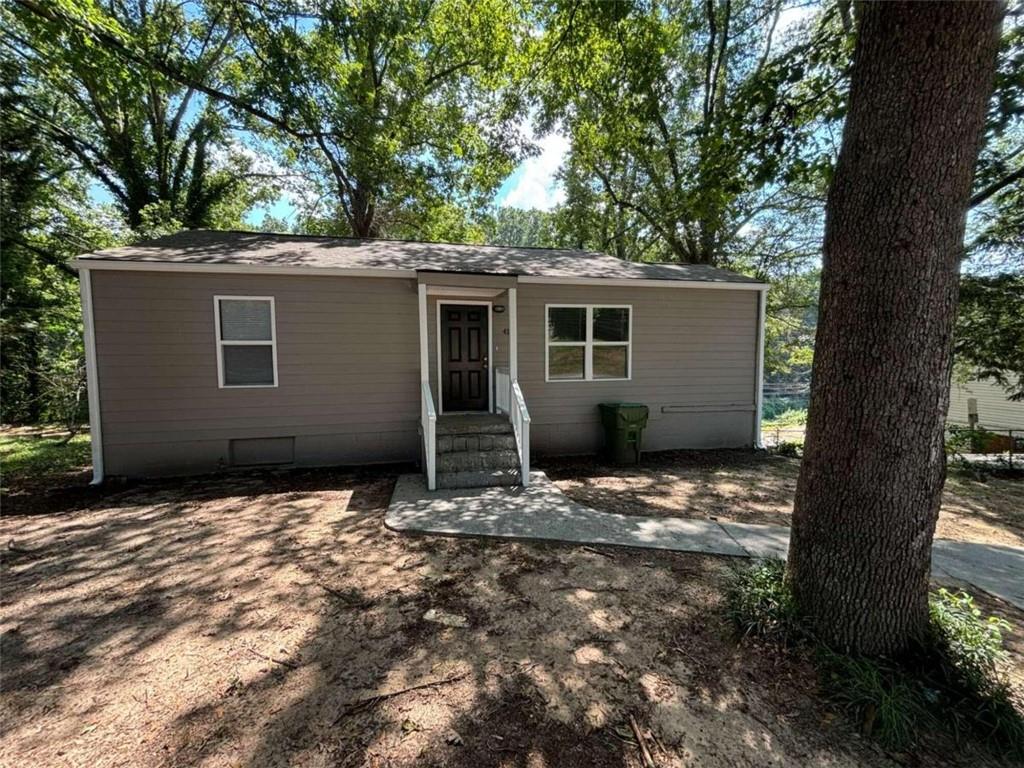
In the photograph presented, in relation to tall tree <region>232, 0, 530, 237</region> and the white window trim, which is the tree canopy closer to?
tall tree <region>232, 0, 530, 237</region>

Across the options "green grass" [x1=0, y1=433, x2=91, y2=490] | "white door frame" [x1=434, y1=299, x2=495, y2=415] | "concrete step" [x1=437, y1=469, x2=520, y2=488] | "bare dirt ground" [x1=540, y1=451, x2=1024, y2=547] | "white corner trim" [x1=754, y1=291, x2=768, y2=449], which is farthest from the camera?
"white corner trim" [x1=754, y1=291, x2=768, y2=449]

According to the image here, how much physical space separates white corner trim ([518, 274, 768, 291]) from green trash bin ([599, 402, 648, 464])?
82.4 inches

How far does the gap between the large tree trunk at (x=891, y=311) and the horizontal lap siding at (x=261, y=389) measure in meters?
5.68

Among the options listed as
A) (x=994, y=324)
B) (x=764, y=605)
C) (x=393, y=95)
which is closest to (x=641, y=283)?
(x=764, y=605)

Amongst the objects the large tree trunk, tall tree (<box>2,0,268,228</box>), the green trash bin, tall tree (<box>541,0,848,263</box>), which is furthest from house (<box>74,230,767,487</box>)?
tall tree (<box>2,0,268,228</box>)

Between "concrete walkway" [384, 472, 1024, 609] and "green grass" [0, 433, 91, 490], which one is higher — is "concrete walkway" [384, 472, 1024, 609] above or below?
below

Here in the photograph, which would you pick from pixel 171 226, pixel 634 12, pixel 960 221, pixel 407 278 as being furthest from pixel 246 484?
pixel 171 226

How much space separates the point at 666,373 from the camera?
26.3 feet

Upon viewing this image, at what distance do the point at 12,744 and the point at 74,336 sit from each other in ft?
51.3

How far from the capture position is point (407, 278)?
674 centimetres

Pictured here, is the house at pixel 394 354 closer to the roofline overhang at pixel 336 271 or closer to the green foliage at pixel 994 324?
the roofline overhang at pixel 336 271

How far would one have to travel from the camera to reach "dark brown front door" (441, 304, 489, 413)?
7441 mm

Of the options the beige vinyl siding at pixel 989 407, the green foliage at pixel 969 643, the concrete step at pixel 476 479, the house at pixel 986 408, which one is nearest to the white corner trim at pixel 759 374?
the concrete step at pixel 476 479

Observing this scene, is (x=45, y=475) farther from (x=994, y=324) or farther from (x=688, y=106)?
(x=688, y=106)
